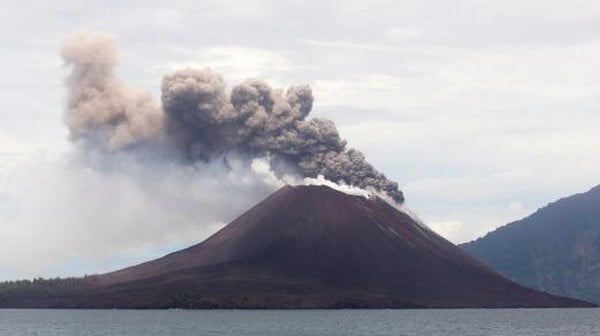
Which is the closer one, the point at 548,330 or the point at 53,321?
the point at 548,330

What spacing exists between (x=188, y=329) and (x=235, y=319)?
34610mm

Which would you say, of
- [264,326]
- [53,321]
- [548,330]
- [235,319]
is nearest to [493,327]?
[548,330]

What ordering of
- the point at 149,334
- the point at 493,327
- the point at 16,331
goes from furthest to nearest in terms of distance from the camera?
1. the point at 493,327
2. the point at 16,331
3. the point at 149,334

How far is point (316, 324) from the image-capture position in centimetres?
17188

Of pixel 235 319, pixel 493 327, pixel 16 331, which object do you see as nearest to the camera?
pixel 16 331

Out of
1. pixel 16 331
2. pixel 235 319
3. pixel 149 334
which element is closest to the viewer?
pixel 149 334

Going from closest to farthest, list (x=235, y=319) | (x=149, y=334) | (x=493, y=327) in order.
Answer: (x=149, y=334) < (x=493, y=327) < (x=235, y=319)

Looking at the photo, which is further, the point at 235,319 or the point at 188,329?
the point at 235,319

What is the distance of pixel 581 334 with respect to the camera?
15350cm

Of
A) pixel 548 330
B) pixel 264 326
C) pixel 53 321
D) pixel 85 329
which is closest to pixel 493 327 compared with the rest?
pixel 548 330

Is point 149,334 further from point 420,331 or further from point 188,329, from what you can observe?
point 420,331

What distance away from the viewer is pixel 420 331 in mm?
157250

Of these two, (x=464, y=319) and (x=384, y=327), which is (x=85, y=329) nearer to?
(x=384, y=327)

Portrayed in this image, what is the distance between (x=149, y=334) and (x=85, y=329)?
19.3 metres
